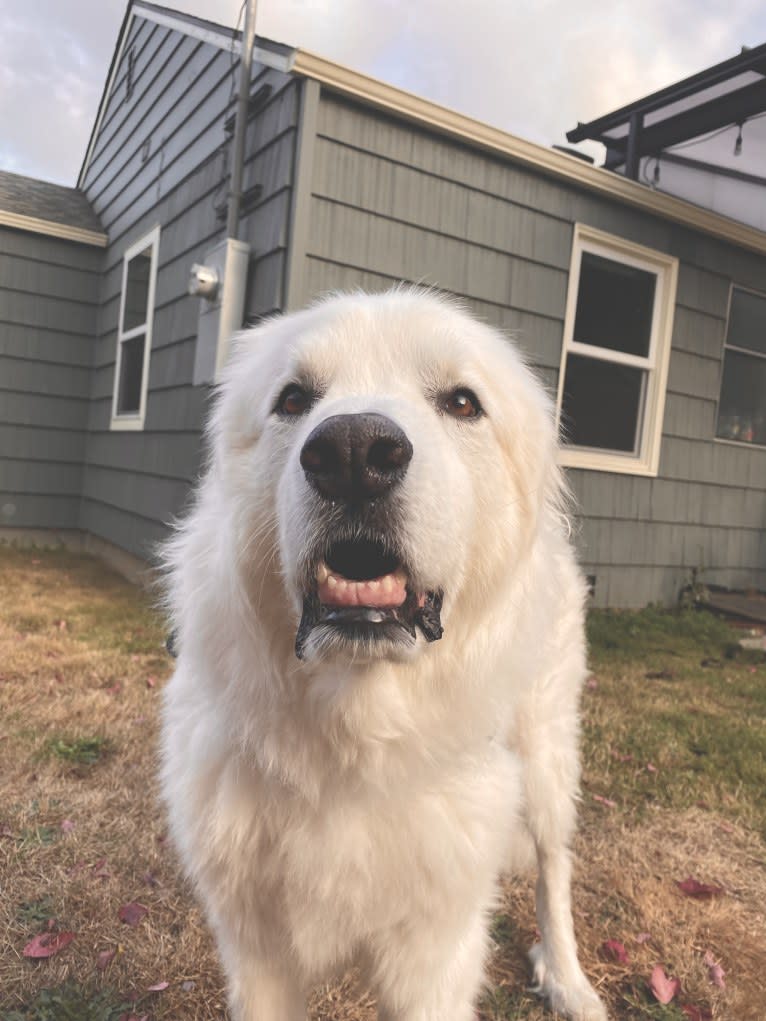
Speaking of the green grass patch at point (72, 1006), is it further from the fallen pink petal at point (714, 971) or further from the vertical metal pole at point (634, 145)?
the vertical metal pole at point (634, 145)

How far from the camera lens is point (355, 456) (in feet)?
3.60

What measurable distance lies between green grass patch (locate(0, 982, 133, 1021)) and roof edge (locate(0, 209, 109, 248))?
824 centimetres

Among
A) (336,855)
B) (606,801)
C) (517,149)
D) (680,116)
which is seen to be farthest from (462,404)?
(680,116)

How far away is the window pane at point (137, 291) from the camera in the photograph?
284 inches

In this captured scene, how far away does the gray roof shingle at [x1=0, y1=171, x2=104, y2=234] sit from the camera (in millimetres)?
8219

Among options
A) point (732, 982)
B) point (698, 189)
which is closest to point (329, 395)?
point (732, 982)

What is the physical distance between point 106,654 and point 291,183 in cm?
314

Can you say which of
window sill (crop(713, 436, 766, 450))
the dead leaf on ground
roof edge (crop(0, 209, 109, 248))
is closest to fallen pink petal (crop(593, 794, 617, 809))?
the dead leaf on ground

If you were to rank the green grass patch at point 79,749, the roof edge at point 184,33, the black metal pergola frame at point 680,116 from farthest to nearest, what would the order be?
the black metal pergola frame at point 680,116 → the roof edge at point 184,33 → the green grass patch at point 79,749

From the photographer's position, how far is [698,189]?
701 cm

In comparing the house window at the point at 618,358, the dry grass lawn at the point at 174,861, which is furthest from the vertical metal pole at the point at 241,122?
the dry grass lawn at the point at 174,861

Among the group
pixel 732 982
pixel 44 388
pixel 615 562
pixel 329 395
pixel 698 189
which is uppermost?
pixel 698 189

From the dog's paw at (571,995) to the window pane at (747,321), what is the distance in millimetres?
6140

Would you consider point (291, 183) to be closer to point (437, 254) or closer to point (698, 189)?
point (437, 254)
